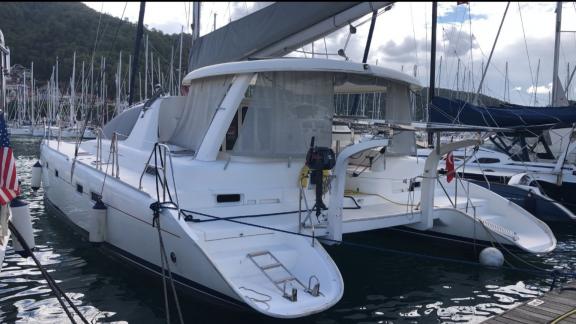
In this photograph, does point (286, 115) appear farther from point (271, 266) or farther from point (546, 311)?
point (546, 311)

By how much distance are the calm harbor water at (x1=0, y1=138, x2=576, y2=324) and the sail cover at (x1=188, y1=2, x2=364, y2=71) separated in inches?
130

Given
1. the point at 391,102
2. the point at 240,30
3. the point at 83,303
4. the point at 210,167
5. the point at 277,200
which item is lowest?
the point at 83,303

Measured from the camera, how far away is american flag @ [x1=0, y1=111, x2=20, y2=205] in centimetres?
383

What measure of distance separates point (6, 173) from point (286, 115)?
354 cm

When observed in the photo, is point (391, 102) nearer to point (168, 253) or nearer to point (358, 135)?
point (358, 135)

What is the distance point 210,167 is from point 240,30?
7.30ft

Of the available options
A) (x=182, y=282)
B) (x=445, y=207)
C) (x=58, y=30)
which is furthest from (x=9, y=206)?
(x=58, y=30)

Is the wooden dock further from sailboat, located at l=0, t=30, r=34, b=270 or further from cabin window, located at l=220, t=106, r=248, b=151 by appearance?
sailboat, located at l=0, t=30, r=34, b=270

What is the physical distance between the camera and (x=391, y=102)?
7539 mm

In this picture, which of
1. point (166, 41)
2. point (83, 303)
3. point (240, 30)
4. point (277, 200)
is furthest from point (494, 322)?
point (166, 41)

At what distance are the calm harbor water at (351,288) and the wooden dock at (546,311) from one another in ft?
1.87

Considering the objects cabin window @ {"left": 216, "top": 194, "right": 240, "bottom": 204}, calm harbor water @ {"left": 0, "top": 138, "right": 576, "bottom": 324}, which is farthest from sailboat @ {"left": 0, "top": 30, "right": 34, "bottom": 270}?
cabin window @ {"left": 216, "top": 194, "right": 240, "bottom": 204}

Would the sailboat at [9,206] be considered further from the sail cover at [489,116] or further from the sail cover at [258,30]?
the sail cover at [489,116]

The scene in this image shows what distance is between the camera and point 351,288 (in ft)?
20.7
